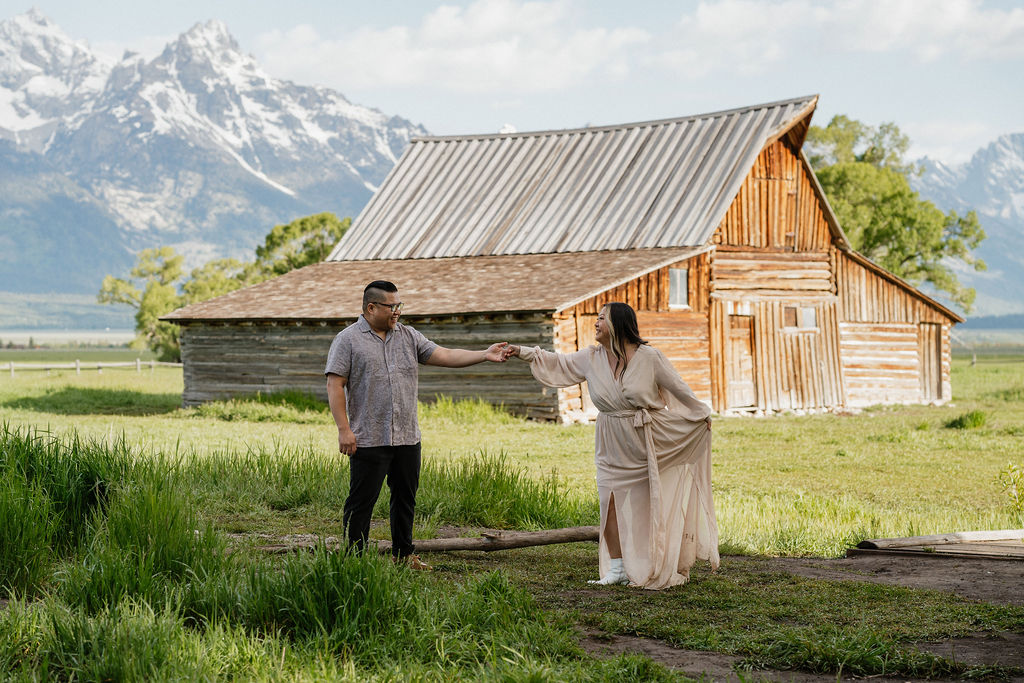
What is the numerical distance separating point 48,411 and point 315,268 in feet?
24.7

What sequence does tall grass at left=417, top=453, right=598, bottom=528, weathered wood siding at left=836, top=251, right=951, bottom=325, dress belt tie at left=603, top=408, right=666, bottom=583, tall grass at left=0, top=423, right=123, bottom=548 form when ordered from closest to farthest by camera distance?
dress belt tie at left=603, top=408, right=666, bottom=583 → tall grass at left=0, top=423, right=123, bottom=548 → tall grass at left=417, top=453, right=598, bottom=528 → weathered wood siding at left=836, top=251, right=951, bottom=325

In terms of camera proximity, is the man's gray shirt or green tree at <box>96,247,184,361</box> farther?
green tree at <box>96,247,184,361</box>

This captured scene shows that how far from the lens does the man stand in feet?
23.6

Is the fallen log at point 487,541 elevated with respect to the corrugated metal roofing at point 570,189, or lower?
lower

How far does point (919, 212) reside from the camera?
4438cm

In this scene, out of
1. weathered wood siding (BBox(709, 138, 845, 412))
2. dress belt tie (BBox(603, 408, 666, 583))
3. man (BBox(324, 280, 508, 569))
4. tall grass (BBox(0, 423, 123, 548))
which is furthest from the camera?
weathered wood siding (BBox(709, 138, 845, 412))

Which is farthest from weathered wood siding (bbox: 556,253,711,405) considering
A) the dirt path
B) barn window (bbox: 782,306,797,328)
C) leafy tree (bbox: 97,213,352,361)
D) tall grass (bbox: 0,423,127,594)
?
tall grass (bbox: 0,423,127,594)

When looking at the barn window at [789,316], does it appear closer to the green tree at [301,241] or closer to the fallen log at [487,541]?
the fallen log at [487,541]

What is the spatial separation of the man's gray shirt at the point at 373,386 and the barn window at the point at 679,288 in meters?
18.4

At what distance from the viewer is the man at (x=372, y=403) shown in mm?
7207

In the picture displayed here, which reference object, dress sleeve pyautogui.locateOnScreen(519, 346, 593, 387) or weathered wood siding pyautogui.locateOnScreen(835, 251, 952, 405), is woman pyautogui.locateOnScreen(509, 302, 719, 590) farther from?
weathered wood siding pyautogui.locateOnScreen(835, 251, 952, 405)

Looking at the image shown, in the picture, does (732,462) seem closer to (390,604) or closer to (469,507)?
(469,507)

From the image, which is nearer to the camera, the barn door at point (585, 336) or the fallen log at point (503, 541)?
the fallen log at point (503, 541)

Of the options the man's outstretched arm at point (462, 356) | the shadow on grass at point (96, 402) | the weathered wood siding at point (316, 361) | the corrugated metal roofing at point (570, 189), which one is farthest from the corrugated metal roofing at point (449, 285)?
the man's outstretched arm at point (462, 356)
